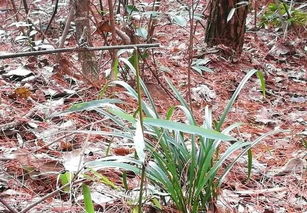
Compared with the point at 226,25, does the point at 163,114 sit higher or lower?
lower

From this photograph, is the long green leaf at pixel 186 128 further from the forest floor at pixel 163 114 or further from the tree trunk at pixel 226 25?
the tree trunk at pixel 226 25

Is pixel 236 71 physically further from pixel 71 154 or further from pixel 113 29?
pixel 71 154

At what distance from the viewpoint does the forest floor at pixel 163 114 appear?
1575 millimetres

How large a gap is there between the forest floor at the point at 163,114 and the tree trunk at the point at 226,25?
0.41 feet

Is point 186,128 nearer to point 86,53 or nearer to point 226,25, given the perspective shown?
point 86,53

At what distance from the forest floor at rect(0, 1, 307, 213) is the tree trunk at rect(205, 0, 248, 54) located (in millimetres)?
123

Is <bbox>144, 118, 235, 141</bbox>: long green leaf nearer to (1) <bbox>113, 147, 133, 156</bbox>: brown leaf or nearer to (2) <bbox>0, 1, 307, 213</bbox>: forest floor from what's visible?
(2) <bbox>0, 1, 307, 213</bbox>: forest floor

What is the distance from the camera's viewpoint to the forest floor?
5.17 ft

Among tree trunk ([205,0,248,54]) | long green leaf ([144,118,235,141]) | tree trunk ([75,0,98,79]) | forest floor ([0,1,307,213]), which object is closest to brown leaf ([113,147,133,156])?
forest floor ([0,1,307,213])

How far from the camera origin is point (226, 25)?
373 centimetres

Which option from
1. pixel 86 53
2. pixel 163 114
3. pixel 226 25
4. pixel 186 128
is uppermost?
pixel 186 128

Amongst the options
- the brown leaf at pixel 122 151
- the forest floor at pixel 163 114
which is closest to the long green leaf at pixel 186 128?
the forest floor at pixel 163 114

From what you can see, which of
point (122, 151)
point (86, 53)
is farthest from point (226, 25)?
point (122, 151)

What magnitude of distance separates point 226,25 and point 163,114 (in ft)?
5.07
